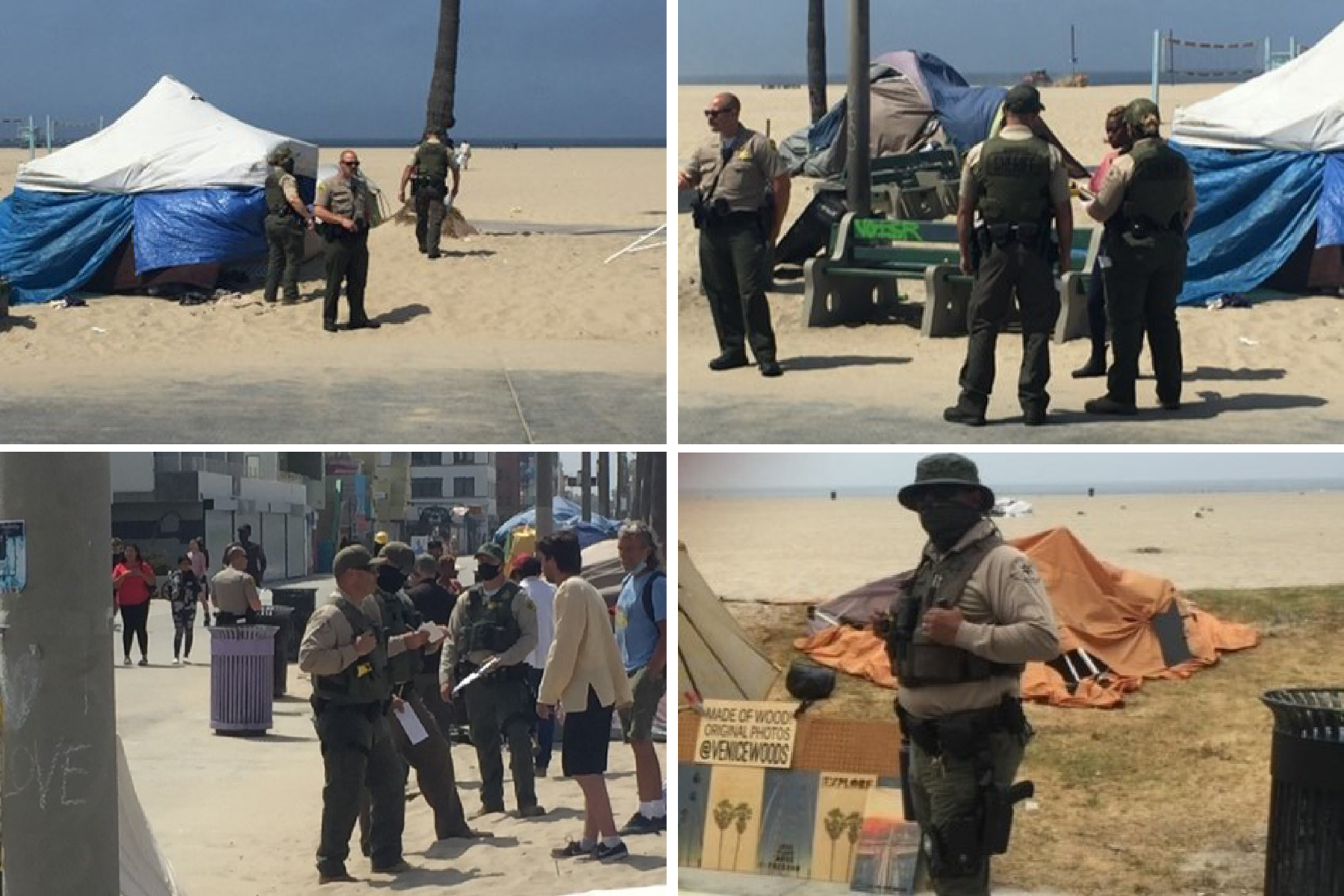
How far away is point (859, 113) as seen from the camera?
13.5 m

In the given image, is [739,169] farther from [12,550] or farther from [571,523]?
[571,523]

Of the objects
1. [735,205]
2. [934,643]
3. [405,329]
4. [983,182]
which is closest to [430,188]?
[405,329]

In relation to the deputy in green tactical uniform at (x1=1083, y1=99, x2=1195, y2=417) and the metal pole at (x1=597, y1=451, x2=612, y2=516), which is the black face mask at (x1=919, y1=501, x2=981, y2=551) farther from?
the metal pole at (x1=597, y1=451, x2=612, y2=516)

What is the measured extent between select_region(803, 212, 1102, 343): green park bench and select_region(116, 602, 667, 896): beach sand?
3.63m

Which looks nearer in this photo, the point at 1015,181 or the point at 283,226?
the point at 1015,181

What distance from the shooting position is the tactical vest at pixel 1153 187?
8484 millimetres

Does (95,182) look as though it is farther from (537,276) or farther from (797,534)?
(797,534)

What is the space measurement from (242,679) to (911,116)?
52.6 ft

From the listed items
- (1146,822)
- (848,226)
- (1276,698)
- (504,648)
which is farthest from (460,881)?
(848,226)

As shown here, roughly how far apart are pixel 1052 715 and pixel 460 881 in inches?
125

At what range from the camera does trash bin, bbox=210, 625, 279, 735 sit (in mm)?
12211

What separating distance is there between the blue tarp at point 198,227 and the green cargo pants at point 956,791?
1299 cm

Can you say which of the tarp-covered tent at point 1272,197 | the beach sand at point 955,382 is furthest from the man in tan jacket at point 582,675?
the tarp-covered tent at point 1272,197

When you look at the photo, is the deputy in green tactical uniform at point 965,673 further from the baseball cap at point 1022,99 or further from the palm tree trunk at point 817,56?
the palm tree trunk at point 817,56
